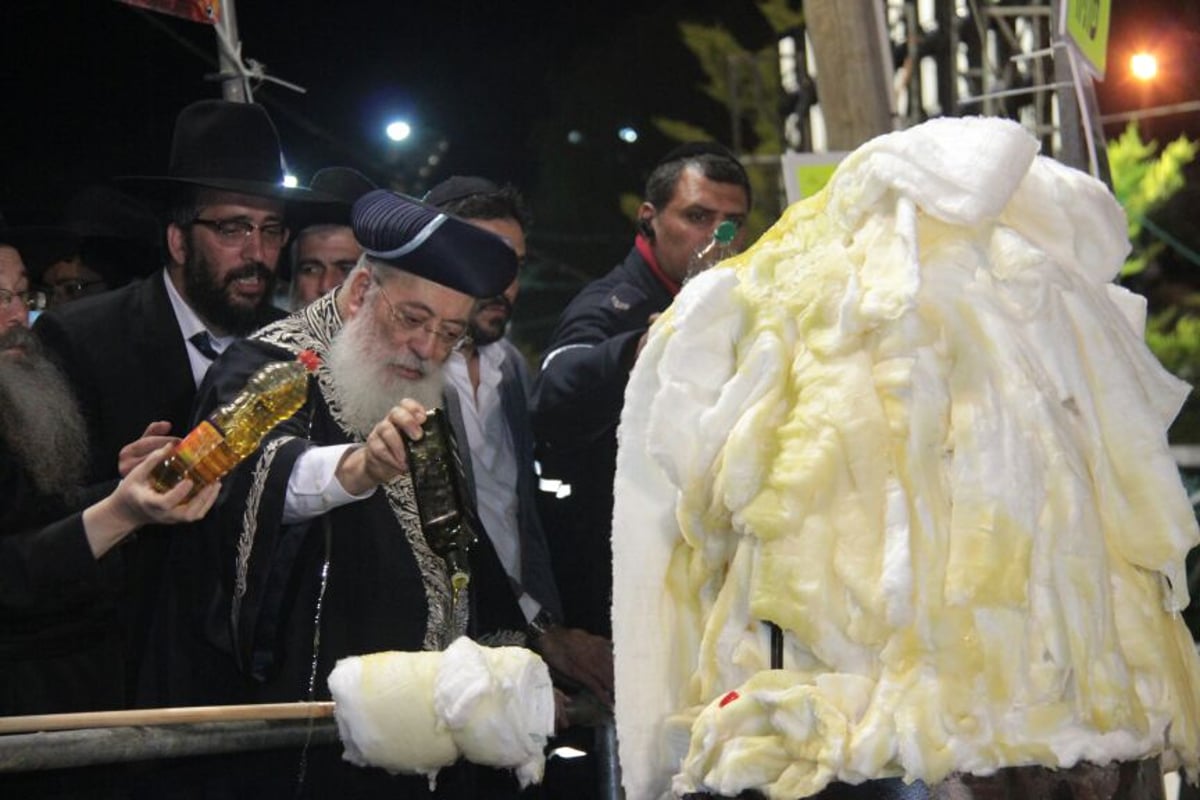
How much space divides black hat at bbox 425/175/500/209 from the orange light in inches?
657

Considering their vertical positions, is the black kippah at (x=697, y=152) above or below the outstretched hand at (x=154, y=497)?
above

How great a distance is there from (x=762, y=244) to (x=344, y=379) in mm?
1612

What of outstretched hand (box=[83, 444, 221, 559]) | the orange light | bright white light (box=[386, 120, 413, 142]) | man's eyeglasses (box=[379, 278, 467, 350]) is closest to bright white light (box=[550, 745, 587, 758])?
man's eyeglasses (box=[379, 278, 467, 350])

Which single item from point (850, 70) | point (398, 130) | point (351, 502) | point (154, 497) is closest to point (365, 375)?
point (351, 502)

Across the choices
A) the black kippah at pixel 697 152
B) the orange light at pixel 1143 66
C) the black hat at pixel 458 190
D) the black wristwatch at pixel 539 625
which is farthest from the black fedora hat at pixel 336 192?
the orange light at pixel 1143 66

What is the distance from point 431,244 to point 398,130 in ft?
43.2

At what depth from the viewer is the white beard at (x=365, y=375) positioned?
4676 mm

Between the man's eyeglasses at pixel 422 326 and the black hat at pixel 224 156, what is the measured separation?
0.94 metres

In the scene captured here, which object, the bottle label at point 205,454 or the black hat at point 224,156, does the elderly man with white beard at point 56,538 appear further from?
the black hat at point 224,156

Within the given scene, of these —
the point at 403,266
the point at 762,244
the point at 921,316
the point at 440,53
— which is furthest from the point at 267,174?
the point at 440,53

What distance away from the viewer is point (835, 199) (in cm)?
336

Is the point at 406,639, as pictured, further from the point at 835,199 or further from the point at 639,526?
the point at 835,199

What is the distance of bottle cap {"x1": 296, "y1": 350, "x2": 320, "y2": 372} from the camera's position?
4.64 meters

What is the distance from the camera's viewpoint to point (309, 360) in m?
4.64
